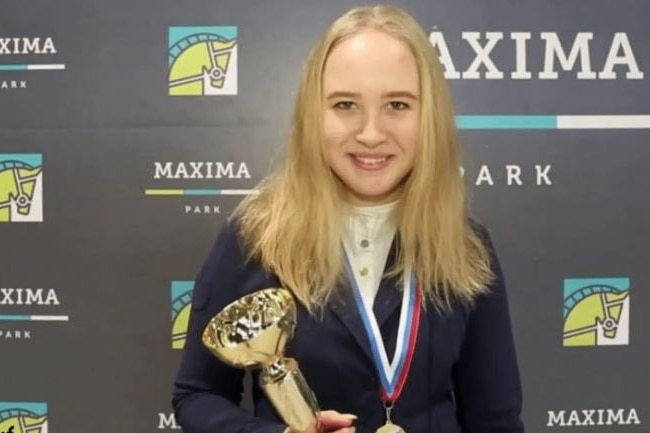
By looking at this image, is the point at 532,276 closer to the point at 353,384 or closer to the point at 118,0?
the point at 353,384

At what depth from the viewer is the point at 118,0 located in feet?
4.98

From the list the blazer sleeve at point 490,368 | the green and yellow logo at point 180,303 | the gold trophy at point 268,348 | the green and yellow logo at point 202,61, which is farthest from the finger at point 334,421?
the green and yellow logo at point 202,61

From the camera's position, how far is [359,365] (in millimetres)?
1045

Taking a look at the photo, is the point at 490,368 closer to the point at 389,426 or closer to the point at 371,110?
the point at 389,426

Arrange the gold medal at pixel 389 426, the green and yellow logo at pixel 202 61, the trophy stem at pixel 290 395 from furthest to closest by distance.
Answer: the green and yellow logo at pixel 202 61, the gold medal at pixel 389 426, the trophy stem at pixel 290 395

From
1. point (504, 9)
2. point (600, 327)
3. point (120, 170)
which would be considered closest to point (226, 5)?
point (120, 170)

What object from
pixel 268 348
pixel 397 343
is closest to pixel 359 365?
pixel 397 343

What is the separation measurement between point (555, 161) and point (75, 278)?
1.03 meters

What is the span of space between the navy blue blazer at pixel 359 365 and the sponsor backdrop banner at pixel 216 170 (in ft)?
1.53

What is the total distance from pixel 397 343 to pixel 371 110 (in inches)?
12.9

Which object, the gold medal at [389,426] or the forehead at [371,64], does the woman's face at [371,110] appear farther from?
the gold medal at [389,426]

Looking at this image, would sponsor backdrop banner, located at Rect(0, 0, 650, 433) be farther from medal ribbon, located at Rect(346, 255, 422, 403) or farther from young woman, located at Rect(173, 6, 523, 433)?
medal ribbon, located at Rect(346, 255, 422, 403)

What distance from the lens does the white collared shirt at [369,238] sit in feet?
3.57

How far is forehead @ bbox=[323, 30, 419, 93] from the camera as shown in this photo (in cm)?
101
